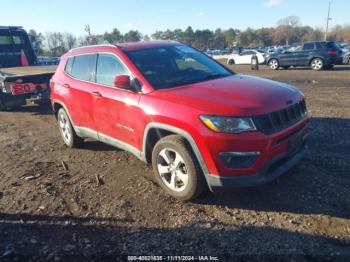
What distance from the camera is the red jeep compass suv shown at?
3.44m

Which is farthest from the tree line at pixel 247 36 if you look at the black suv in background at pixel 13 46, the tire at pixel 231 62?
the black suv in background at pixel 13 46

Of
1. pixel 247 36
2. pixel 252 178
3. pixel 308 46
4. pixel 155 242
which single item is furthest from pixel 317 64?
pixel 247 36

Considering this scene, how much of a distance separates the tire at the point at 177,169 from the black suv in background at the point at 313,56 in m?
17.8

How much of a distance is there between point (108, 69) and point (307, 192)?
3251mm

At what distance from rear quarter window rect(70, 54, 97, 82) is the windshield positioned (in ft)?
2.98

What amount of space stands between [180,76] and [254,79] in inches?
41.1

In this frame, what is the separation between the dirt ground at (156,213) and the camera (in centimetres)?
319

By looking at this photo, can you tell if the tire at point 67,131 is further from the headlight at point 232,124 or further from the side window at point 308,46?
the side window at point 308,46

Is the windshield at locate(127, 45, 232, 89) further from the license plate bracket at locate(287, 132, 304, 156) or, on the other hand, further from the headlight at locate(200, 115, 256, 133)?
the license plate bracket at locate(287, 132, 304, 156)

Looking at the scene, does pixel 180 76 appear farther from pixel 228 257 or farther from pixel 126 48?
pixel 228 257

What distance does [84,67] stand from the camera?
550 centimetres

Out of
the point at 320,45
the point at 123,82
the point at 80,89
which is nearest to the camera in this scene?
the point at 123,82

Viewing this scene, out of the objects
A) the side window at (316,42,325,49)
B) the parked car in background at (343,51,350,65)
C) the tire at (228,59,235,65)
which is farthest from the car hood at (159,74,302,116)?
the tire at (228,59,235,65)

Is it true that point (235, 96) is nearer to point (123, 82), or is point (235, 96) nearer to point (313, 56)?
point (123, 82)
